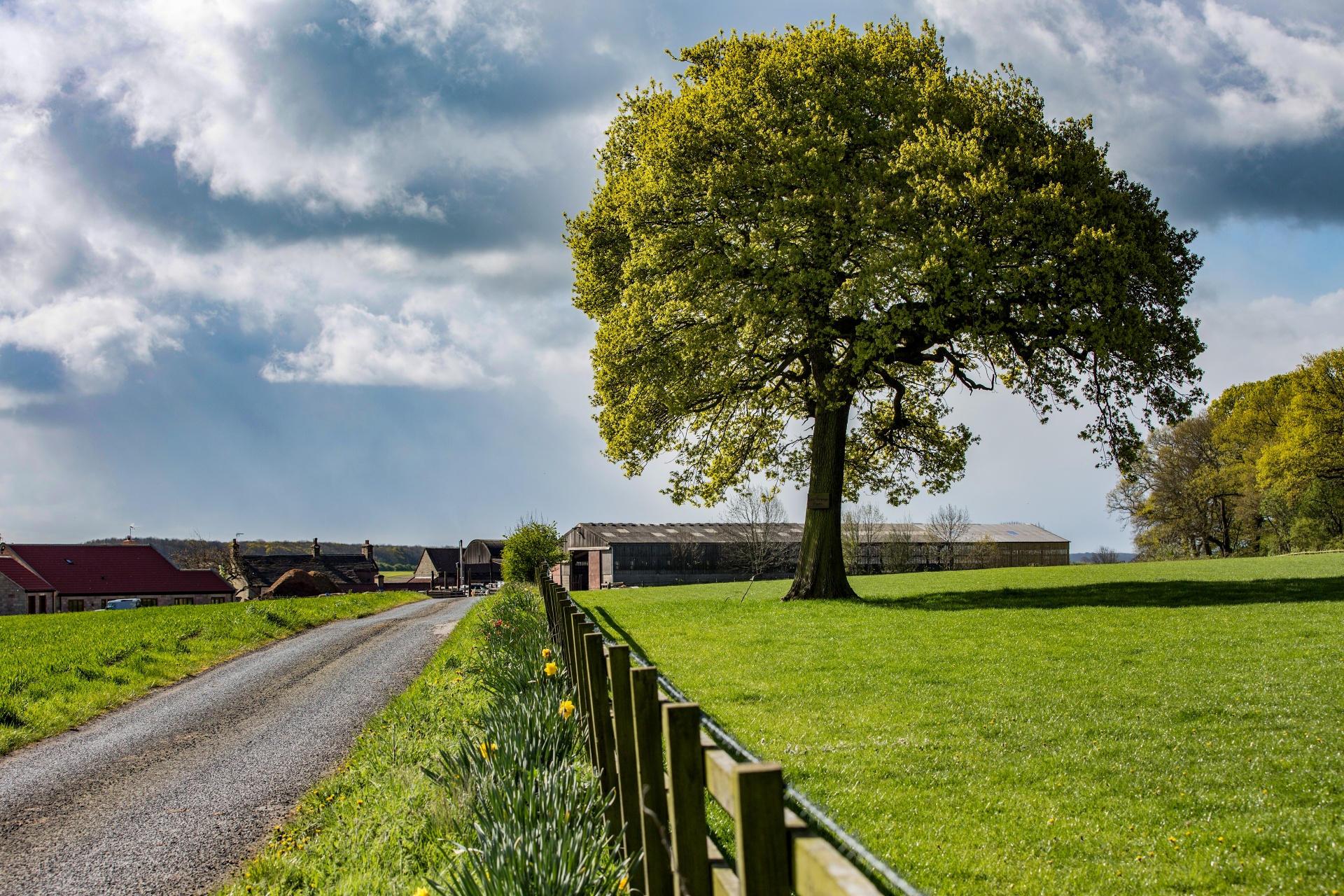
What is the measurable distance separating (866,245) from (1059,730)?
12.3 meters

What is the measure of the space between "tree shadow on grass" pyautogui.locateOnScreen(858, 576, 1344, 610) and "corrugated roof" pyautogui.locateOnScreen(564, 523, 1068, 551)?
3532 centimetres

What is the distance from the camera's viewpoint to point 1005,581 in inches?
962

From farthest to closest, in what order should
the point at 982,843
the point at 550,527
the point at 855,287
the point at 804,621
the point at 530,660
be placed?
the point at 550,527, the point at 855,287, the point at 804,621, the point at 530,660, the point at 982,843

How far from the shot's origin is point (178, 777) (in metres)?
7.32

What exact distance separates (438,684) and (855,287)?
10.9m

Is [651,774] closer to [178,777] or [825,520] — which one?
[178,777]

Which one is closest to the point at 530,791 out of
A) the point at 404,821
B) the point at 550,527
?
the point at 404,821

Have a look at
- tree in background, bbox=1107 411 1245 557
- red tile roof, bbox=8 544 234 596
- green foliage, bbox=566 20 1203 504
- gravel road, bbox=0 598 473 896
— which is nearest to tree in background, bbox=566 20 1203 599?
green foliage, bbox=566 20 1203 504

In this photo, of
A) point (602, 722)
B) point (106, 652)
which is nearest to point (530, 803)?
point (602, 722)

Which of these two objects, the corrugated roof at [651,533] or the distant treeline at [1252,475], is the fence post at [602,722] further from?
the corrugated roof at [651,533]

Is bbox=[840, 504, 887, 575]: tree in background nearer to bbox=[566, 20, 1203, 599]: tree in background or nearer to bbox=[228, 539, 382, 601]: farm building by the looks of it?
bbox=[566, 20, 1203, 599]: tree in background

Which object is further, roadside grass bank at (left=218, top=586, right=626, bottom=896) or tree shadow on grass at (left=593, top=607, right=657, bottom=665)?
tree shadow on grass at (left=593, top=607, right=657, bottom=665)

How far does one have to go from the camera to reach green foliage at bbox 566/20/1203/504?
54.1 feet

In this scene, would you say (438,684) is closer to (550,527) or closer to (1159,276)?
(1159,276)
